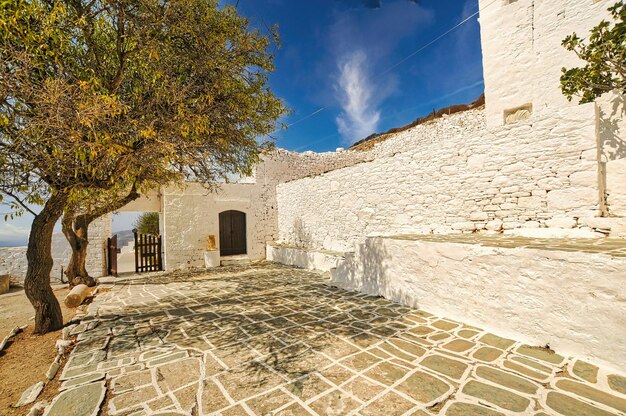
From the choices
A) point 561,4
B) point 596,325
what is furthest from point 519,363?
point 561,4

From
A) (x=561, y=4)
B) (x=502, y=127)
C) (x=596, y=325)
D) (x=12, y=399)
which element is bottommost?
(x=12, y=399)

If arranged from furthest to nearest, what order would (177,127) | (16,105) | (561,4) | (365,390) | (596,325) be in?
(561,4) → (177,127) → (16,105) → (596,325) → (365,390)

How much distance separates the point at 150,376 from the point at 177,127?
3.08 m

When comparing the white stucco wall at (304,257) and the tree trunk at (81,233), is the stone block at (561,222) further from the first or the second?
the tree trunk at (81,233)

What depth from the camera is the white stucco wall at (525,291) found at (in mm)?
2646

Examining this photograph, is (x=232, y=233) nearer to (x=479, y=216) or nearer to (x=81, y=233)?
(x=81, y=233)

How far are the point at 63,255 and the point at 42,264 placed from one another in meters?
6.89

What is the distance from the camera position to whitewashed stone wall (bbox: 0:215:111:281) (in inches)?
349

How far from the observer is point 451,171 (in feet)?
20.6

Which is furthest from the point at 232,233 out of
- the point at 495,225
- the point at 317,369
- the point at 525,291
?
the point at 525,291

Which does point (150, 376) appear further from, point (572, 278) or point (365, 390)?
point (572, 278)

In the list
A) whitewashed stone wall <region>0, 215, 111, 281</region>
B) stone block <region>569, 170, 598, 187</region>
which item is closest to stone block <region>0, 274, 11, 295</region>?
whitewashed stone wall <region>0, 215, 111, 281</region>

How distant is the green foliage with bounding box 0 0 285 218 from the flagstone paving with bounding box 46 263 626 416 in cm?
232

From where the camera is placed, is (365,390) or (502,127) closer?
(365,390)
